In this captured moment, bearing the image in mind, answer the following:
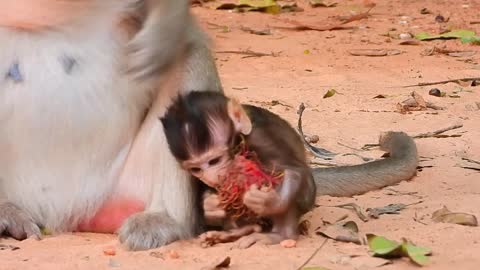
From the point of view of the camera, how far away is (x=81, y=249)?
128 inches

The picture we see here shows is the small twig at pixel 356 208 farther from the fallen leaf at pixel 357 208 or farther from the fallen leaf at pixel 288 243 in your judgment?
the fallen leaf at pixel 288 243

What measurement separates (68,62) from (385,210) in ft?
3.70

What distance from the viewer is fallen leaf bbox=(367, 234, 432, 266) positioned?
2963mm

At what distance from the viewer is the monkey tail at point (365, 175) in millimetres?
3994

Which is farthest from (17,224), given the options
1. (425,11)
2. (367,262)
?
(425,11)

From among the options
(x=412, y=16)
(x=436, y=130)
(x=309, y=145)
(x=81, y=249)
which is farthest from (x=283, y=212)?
(x=412, y=16)

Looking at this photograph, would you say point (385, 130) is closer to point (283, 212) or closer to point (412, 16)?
point (283, 212)

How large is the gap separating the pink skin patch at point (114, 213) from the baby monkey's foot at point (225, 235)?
31 cm

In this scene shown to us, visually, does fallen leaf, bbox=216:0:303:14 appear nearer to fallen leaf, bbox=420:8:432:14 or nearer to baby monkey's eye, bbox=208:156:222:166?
fallen leaf, bbox=420:8:432:14

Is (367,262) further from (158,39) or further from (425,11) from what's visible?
(425,11)

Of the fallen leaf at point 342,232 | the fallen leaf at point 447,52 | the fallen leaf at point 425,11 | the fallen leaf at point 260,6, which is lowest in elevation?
the fallen leaf at point 425,11

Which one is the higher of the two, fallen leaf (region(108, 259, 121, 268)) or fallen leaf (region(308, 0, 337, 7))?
fallen leaf (region(108, 259, 121, 268))

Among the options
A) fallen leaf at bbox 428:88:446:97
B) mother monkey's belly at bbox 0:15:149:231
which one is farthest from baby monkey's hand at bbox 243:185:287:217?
fallen leaf at bbox 428:88:446:97

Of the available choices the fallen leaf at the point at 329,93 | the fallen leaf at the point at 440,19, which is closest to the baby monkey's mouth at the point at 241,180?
the fallen leaf at the point at 329,93
